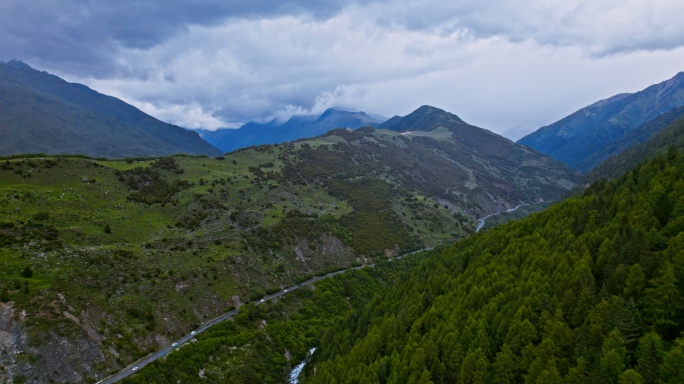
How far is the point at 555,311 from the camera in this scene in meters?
53.1

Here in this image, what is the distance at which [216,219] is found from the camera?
437 ft

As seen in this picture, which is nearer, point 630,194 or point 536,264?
point 536,264

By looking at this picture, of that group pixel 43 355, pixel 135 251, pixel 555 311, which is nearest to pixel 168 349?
pixel 43 355

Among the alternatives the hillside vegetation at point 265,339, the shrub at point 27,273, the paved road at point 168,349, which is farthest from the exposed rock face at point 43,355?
the hillside vegetation at point 265,339

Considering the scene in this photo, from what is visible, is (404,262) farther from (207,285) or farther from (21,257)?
(21,257)

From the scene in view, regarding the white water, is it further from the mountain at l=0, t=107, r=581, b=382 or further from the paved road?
the paved road

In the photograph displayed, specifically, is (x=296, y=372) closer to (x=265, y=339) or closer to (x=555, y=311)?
(x=265, y=339)

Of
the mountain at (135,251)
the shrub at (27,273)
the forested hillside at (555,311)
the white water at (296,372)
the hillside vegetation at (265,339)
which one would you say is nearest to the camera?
the forested hillside at (555,311)

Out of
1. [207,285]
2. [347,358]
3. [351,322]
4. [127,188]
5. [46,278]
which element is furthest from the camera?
[127,188]

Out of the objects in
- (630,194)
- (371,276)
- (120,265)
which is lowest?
(371,276)

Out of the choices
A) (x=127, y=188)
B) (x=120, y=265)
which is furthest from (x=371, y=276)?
(x=127, y=188)

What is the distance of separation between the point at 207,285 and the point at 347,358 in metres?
49.6

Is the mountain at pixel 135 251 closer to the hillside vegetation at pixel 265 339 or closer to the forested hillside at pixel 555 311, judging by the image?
the hillside vegetation at pixel 265 339

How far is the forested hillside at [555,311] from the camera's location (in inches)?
1736
